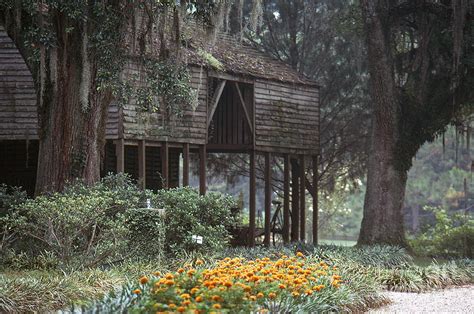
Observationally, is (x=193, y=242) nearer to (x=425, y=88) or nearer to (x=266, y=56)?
(x=425, y=88)

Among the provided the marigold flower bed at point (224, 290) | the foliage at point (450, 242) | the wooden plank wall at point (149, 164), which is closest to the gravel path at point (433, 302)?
the marigold flower bed at point (224, 290)

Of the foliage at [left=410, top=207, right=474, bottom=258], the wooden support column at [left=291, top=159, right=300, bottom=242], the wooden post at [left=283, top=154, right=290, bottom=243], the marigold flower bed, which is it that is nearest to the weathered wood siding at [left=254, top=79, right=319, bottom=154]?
the wooden post at [left=283, top=154, right=290, bottom=243]

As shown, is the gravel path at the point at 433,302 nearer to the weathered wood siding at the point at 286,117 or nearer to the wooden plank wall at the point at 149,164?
the weathered wood siding at the point at 286,117

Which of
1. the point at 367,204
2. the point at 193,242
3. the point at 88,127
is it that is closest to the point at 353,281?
the point at 193,242

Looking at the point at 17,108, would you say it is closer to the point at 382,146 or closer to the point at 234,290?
the point at 382,146

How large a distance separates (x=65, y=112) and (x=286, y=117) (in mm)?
10102

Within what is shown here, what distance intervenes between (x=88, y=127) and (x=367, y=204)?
28.7 feet

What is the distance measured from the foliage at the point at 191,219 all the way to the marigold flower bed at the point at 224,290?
333 cm

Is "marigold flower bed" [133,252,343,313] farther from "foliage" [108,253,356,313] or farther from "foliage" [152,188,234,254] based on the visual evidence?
"foliage" [152,188,234,254]

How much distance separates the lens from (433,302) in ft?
35.9

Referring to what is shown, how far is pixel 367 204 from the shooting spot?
19953 mm

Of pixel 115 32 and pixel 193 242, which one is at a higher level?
pixel 115 32

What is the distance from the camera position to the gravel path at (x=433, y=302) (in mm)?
10125

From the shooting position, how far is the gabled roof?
1997 cm
